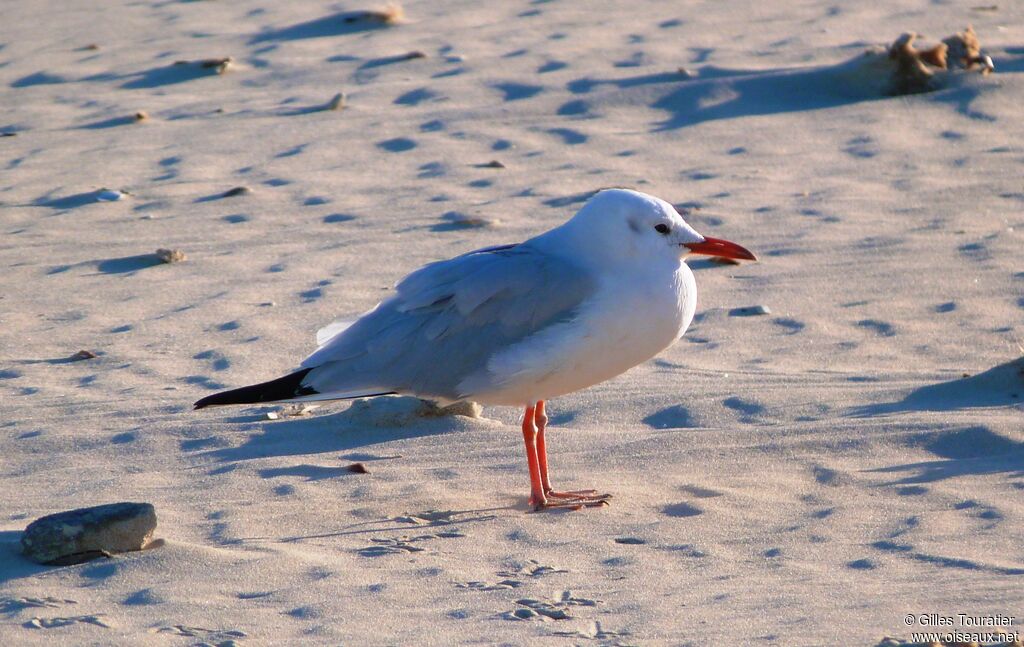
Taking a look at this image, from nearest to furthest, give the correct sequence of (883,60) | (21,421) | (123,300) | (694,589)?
(694,589) → (21,421) → (123,300) → (883,60)

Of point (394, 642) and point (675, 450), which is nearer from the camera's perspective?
point (394, 642)

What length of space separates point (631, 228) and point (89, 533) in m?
2.02

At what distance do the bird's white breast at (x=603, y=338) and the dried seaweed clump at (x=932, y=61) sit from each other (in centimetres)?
623

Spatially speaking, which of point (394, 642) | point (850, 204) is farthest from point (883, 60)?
point (394, 642)

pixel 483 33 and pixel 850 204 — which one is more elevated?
pixel 483 33

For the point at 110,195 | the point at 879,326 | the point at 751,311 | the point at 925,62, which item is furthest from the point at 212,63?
the point at 879,326

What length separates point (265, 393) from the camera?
16.4ft

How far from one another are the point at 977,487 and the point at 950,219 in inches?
146

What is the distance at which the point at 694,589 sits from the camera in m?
4.14

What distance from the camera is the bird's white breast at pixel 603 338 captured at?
491 centimetres

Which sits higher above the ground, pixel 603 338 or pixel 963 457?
pixel 603 338

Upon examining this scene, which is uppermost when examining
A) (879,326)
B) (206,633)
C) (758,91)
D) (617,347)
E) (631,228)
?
(631,228)

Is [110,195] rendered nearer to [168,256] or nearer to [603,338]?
[168,256]

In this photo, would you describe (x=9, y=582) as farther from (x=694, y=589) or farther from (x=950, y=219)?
(x=950, y=219)
